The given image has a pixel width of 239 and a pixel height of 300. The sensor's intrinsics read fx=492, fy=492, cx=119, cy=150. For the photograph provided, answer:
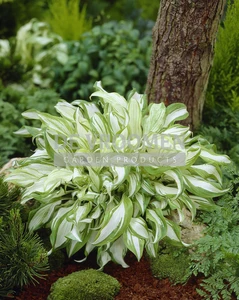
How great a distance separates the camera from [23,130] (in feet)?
9.20

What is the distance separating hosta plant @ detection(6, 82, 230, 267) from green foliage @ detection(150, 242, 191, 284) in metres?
0.10

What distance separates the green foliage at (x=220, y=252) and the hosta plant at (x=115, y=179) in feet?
0.30

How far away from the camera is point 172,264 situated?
2.41 metres

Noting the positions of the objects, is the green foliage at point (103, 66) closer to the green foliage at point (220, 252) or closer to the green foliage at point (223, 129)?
the green foliage at point (223, 129)

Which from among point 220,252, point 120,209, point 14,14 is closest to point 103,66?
point 14,14

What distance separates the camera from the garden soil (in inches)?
89.0

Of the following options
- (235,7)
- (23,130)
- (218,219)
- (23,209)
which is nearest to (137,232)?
(218,219)

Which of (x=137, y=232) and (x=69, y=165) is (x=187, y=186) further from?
Result: (x=69, y=165)

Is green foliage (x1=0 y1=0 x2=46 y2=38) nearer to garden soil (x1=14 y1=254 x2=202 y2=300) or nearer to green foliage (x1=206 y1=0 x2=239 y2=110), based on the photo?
green foliage (x1=206 y1=0 x2=239 y2=110)

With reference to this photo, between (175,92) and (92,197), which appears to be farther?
(175,92)

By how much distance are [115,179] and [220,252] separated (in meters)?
0.60

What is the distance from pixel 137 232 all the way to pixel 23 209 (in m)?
0.63

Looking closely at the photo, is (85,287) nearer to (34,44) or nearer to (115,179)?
(115,179)

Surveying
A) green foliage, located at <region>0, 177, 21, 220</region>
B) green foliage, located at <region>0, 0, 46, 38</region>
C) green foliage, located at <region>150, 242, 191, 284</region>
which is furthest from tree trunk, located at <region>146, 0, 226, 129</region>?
green foliage, located at <region>0, 0, 46, 38</region>
